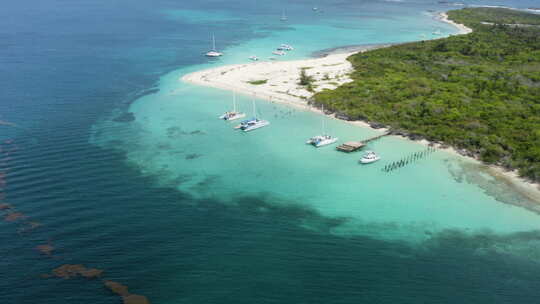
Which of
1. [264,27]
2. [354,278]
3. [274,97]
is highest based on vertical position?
[264,27]

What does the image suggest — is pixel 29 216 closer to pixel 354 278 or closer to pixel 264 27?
pixel 354 278

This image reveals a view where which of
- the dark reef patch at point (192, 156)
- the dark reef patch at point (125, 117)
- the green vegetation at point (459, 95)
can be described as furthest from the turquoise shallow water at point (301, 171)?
the green vegetation at point (459, 95)

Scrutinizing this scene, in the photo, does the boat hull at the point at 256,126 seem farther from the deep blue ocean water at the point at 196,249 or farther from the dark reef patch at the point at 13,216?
the dark reef patch at the point at 13,216

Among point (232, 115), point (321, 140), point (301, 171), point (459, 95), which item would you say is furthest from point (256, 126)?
point (459, 95)

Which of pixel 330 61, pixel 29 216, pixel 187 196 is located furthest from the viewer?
pixel 330 61

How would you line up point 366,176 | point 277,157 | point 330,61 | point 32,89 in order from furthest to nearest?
point 330,61, point 32,89, point 277,157, point 366,176

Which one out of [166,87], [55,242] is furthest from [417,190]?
[166,87]

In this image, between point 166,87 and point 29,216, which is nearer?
point 29,216
